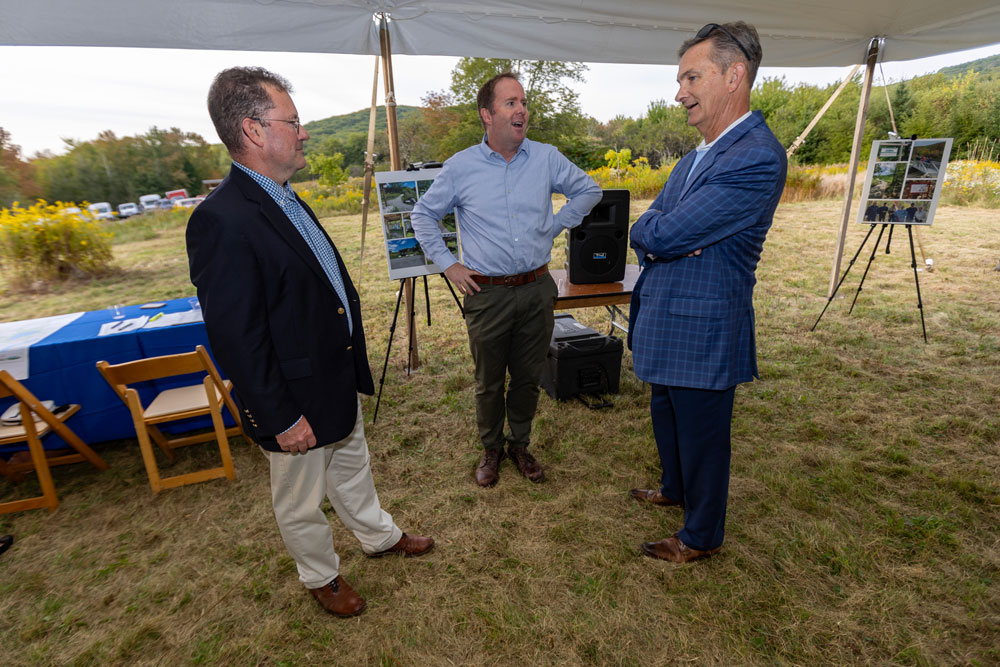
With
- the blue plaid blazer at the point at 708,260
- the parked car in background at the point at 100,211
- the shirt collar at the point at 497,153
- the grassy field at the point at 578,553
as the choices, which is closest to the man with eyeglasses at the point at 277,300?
the grassy field at the point at 578,553

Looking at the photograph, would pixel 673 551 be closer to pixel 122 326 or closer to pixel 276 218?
pixel 276 218

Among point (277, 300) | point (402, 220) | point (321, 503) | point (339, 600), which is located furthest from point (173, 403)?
point (277, 300)

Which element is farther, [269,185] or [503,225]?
[503,225]

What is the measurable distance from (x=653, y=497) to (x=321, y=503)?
164 cm

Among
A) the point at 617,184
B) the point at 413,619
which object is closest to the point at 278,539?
the point at 413,619

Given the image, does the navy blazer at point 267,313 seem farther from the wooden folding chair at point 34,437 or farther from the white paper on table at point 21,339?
the white paper on table at point 21,339

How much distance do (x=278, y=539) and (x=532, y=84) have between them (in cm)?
2127

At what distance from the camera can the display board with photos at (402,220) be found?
2922 mm

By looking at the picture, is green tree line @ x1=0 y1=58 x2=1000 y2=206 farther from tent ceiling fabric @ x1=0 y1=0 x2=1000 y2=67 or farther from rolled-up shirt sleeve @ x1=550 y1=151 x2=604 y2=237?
rolled-up shirt sleeve @ x1=550 y1=151 x2=604 y2=237

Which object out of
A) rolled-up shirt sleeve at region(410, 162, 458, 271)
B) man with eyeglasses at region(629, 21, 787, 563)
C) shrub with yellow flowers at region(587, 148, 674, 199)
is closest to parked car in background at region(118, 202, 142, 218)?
shrub with yellow flowers at region(587, 148, 674, 199)

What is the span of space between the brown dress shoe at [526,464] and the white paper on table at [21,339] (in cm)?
277

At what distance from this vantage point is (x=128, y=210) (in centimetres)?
1129

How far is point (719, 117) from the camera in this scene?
5.03 feet

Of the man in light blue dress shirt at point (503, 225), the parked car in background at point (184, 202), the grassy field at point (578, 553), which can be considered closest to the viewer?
the grassy field at point (578, 553)
